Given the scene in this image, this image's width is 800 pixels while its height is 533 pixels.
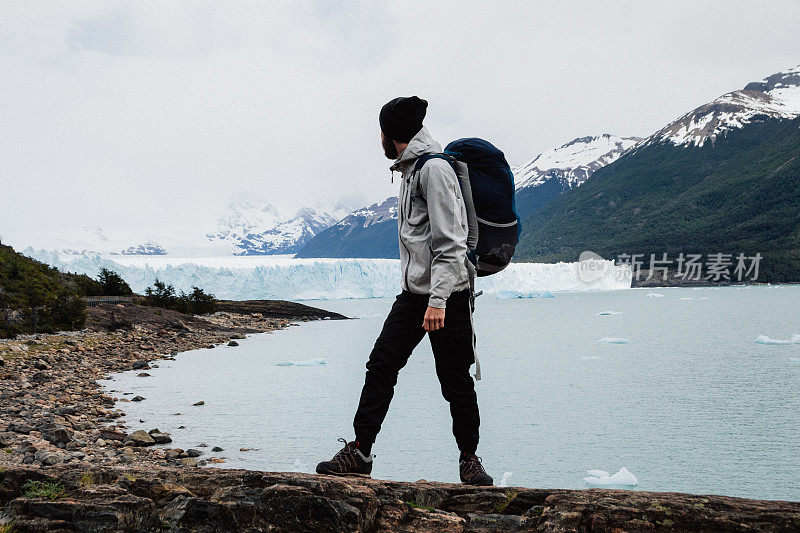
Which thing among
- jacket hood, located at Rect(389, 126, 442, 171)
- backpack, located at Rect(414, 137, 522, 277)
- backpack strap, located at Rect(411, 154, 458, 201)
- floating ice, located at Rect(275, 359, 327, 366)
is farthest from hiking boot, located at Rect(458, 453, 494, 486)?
floating ice, located at Rect(275, 359, 327, 366)

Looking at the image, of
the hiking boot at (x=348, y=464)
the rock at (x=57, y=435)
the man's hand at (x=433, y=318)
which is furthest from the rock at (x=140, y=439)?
the man's hand at (x=433, y=318)

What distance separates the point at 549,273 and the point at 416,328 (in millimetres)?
41710

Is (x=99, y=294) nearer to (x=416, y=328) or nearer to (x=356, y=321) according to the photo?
(x=356, y=321)

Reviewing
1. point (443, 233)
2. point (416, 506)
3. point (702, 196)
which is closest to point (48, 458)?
point (416, 506)

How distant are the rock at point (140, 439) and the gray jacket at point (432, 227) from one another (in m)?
3.99

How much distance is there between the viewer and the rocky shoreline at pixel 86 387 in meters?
4.66

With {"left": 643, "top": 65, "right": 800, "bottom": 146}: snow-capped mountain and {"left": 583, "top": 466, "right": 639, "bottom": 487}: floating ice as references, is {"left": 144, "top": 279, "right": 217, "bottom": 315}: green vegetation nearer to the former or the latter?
{"left": 583, "top": 466, "right": 639, "bottom": 487}: floating ice

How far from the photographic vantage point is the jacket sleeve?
219 centimetres

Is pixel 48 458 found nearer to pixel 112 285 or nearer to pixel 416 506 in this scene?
pixel 416 506

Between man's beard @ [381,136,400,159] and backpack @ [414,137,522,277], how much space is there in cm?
24

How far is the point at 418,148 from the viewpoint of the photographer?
2.34 meters

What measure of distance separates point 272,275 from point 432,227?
33635 mm

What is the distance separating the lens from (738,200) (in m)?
86.7

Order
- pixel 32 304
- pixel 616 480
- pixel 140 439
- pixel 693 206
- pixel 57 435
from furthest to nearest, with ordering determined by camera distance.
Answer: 1. pixel 693 206
2. pixel 32 304
3. pixel 140 439
4. pixel 57 435
5. pixel 616 480
